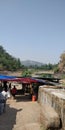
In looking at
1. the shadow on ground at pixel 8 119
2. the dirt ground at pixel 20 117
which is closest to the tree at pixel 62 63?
the dirt ground at pixel 20 117

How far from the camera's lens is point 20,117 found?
57.9 ft

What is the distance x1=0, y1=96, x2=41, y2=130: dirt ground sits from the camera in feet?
49.4

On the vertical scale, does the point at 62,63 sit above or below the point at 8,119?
above

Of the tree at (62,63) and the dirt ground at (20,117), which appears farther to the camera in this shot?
the tree at (62,63)

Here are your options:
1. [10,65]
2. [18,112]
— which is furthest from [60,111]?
[10,65]

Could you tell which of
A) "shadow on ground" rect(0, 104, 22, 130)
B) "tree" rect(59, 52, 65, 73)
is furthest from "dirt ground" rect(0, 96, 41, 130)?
"tree" rect(59, 52, 65, 73)

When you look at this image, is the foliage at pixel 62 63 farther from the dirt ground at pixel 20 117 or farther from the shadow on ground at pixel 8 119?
the shadow on ground at pixel 8 119

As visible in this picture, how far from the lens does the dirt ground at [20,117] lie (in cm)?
1505

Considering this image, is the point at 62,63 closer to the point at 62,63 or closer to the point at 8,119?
the point at 62,63

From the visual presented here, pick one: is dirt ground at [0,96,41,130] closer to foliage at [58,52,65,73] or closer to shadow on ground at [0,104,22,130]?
shadow on ground at [0,104,22,130]

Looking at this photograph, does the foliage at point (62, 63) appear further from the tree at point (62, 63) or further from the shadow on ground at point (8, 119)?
the shadow on ground at point (8, 119)

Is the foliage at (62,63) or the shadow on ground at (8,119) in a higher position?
the foliage at (62,63)

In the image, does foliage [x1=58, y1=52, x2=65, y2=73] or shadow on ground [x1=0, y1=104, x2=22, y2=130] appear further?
foliage [x1=58, y1=52, x2=65, y2=73]

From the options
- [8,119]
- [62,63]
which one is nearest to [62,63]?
[62,63]
